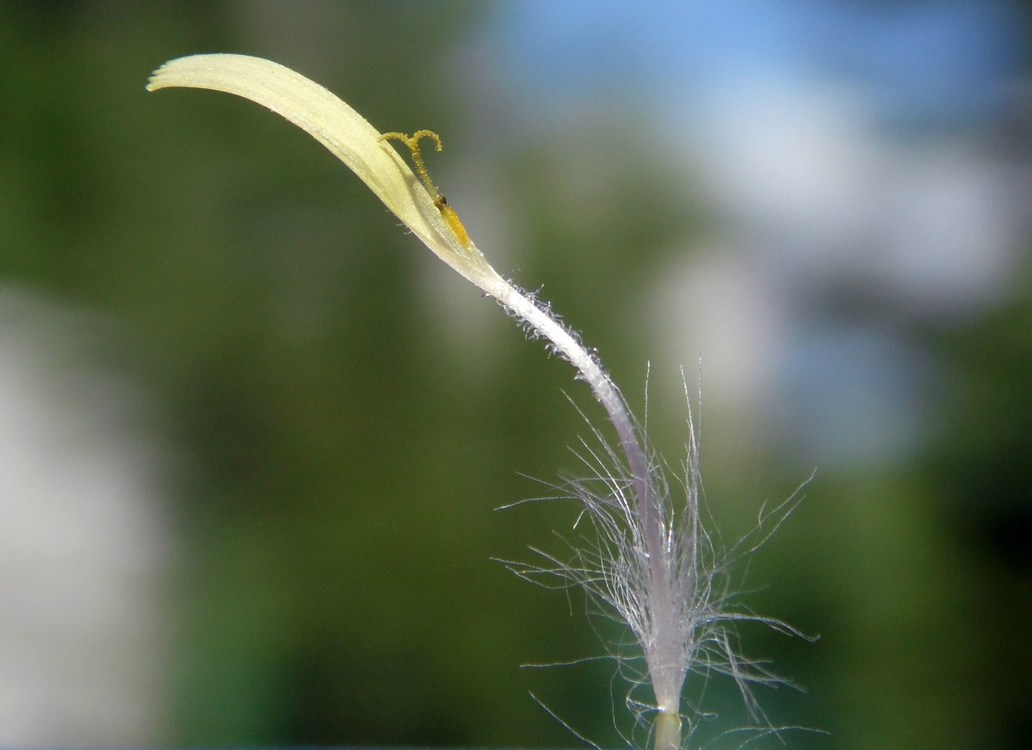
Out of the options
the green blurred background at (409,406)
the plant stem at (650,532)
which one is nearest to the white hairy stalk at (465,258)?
the plant stem at (650,532)

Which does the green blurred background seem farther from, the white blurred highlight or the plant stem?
the plant stem

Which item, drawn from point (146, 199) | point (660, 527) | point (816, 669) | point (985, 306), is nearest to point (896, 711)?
point (816, 669)

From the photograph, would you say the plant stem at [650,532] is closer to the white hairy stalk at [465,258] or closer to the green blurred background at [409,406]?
the white hairy stalk at [465,258]

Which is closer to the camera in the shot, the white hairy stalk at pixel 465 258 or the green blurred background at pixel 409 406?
the white hairy stalk at pixel 465 258

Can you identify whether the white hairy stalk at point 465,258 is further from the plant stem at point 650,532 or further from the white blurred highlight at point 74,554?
the white blurred highlight at point 74,554

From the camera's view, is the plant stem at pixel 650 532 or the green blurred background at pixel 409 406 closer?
the plant stem at pixel 650 532

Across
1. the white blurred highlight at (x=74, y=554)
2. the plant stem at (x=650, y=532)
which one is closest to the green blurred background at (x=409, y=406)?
the white blurred highlight at (x=74, y=554)

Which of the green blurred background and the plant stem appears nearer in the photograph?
A: the plant stem

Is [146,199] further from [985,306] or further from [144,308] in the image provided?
[985,306]

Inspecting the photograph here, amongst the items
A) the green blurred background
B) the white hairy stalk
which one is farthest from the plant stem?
the green blurred background

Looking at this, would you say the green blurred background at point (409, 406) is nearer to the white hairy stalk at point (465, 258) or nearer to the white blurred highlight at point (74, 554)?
the white blurred highlight at point (74, 554)

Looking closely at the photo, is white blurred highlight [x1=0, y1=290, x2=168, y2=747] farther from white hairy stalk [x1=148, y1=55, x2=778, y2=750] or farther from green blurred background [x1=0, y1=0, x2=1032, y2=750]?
white hairy stalk [x1=148, y1=55, x2=778, y2=750]
